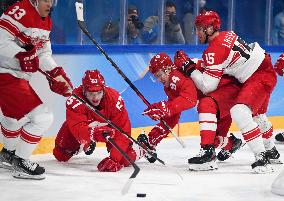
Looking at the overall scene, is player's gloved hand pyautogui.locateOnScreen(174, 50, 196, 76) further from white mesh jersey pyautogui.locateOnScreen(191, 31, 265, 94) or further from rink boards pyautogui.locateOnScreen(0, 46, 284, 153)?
rink boards pyautogui.locateOnScreen(0, 46, 284, 153)

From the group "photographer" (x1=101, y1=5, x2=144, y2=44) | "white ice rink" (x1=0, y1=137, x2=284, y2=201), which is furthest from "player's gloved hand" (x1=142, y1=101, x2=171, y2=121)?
"photographer" (x1=101, y1=5, x2=144, y2=44)

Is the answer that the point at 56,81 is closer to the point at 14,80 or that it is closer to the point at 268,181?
the point at 14,80

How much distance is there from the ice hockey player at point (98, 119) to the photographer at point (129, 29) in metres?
2.18

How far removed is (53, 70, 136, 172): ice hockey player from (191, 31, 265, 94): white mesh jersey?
1.67ft

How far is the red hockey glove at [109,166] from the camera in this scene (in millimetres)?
4719

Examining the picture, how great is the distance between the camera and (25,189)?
162 inches

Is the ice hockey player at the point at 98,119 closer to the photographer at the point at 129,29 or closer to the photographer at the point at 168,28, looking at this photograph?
the photographer at the point at 129,29

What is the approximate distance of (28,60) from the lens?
4488 mm

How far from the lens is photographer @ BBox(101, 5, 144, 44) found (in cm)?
709

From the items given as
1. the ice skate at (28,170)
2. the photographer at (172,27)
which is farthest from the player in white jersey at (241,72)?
the photographer at (172,27)

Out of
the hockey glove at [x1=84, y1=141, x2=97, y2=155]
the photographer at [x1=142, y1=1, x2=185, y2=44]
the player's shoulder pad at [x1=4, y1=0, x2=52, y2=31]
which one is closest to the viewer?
the player's shoulder pad at [x1=4, y1=0, x2=52, y2=31]

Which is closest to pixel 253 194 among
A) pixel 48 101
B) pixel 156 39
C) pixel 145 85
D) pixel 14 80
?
pixel 14 80

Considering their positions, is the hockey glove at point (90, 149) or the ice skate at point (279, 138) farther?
the ice skate at point (279, 138)

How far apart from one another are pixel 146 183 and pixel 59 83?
2.43 ft
